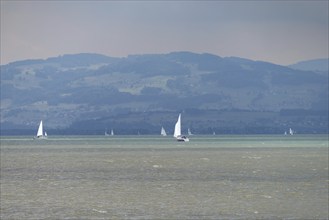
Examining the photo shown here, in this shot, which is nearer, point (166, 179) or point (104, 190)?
point (104, 190)

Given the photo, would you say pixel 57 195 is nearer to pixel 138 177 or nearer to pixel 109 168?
pixel 138 177

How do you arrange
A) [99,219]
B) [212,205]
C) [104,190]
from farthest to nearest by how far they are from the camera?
[104,190], [212,205], [99,219]

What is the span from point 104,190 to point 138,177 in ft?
77.3

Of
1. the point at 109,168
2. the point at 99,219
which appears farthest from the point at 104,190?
the point at 109,168

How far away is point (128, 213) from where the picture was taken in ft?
226

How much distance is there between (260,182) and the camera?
105938mm

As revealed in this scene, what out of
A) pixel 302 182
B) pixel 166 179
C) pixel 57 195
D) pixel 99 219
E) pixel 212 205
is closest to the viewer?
pixel 99 219

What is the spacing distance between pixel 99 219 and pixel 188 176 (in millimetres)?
53412

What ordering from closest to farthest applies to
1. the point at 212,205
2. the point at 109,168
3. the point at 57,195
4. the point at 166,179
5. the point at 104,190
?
the point at 212,205 < the point at 57,195 < the point at 104,190 < the point at 166,179 < the point at 109,168

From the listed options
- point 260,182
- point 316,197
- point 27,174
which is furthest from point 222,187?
point 27,174

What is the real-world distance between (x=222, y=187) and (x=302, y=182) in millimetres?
11918

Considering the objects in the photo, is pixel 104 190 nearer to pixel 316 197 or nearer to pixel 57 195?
pixel 57 195

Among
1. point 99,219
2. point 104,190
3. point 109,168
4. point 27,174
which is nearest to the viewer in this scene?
point 99,219

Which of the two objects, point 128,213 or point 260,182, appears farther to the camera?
point 260,182
